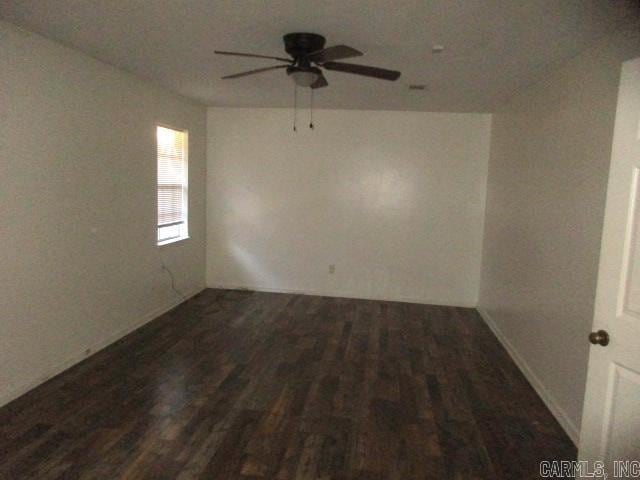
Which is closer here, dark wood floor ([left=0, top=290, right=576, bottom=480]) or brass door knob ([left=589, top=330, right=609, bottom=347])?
brass door knob ([left=589, top=330, right=609, bottom=347])

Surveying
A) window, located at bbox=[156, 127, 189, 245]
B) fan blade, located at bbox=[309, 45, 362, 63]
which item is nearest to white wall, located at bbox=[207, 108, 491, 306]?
window, located at bbox=[156, 127, 189, 245]

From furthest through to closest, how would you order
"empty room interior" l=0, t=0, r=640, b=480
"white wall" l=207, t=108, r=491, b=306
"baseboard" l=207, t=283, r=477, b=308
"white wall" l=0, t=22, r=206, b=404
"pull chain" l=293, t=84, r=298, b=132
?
"baseboard" l=207, t=283, r=477, b=308
"white wall" l=207, t=108, r=491, b=306
"pull chain" l=293, t=84, r=298, b=132
"white wall" l=0, t=22, r=206, b=404
"empty room interior" l=0, t=0, r=640, b=480

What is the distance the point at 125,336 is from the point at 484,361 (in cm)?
328

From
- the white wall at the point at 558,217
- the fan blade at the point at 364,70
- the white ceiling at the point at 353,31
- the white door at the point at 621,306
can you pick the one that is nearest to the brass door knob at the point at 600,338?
the white door at the point at 621,306

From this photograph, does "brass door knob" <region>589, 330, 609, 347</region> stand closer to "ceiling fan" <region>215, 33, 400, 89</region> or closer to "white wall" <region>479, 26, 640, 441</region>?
"white wall" <region>479, 26, 640, 441</region>

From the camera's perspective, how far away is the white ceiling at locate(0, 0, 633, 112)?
2303 millimetres

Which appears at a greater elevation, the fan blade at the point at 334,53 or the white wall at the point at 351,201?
the fan blade at the point at 334,53

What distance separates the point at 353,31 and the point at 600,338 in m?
2.11

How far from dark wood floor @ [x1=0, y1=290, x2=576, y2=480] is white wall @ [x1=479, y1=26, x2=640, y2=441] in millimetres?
311

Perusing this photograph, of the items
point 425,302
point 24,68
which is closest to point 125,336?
point 24,68

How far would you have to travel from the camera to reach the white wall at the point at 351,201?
5.46 meters

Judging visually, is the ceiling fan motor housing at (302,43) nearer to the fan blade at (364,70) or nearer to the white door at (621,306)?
the fan blade at (364,70)

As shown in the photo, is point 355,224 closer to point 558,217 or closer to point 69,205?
point 558,217

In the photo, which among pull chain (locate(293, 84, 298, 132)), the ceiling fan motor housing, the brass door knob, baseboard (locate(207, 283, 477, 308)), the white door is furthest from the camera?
baseboard (locate(207, 283, 477, 308))
